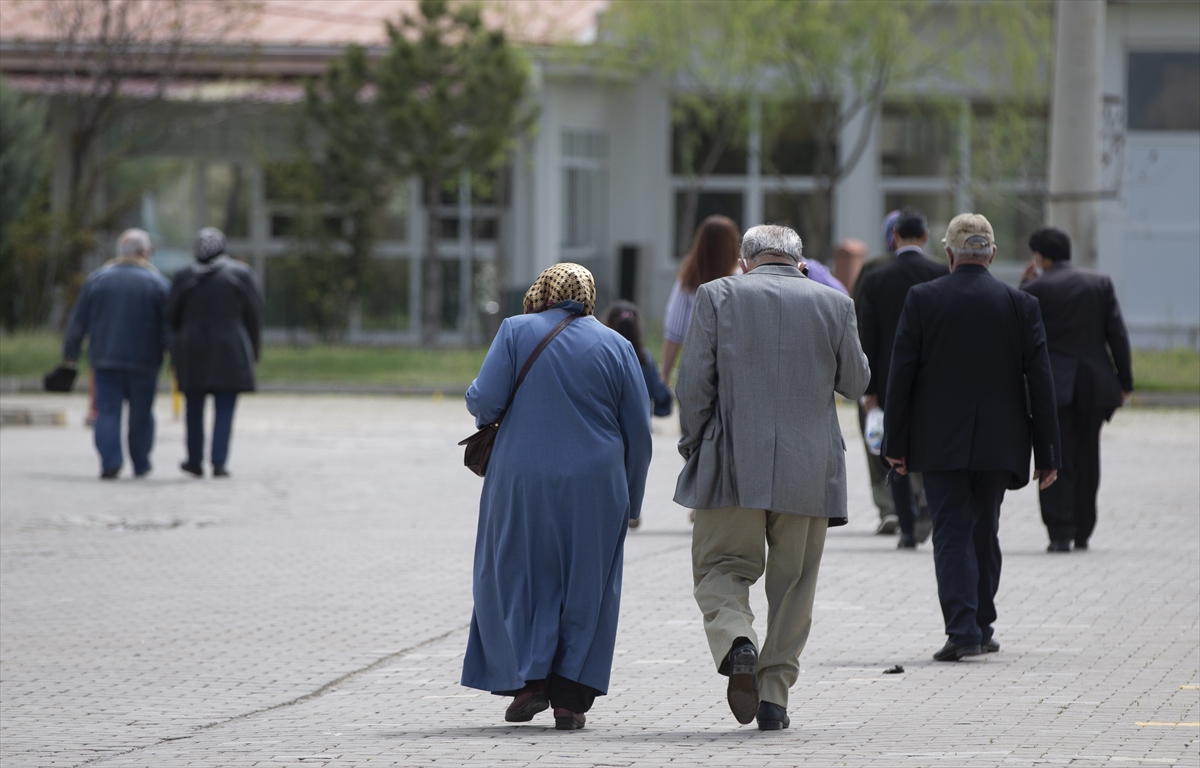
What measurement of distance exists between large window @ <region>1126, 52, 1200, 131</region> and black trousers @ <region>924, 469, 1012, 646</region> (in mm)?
22252

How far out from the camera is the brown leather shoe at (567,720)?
213 inches

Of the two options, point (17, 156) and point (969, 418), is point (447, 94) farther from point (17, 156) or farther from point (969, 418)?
point (969, 418)

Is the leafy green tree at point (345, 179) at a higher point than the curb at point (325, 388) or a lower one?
higher

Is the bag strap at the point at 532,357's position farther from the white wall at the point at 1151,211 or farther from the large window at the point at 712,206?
the large window at the point at 712,206

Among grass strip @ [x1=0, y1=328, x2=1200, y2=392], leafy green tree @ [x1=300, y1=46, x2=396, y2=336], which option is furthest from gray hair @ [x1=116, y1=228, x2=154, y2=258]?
leafy green tree @ [x1=300, y1=46, x2=396, y2=336]

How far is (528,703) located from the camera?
5422 millimetres

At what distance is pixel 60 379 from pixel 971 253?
8.83m

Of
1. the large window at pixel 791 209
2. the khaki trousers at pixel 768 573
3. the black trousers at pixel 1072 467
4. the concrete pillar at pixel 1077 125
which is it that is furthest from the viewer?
the large window at pixel 791 209

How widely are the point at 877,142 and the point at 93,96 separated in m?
12.9

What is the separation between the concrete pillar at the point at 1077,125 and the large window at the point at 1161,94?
15.3m

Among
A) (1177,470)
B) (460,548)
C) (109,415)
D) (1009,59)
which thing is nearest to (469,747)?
(460,548)

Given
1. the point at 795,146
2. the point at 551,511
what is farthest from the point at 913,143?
the point at 551,511

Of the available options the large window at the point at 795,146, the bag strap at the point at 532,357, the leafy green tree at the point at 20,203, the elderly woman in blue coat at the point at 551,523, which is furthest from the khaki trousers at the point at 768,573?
the large window at the point at 795,146

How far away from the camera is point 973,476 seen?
22.2ft
